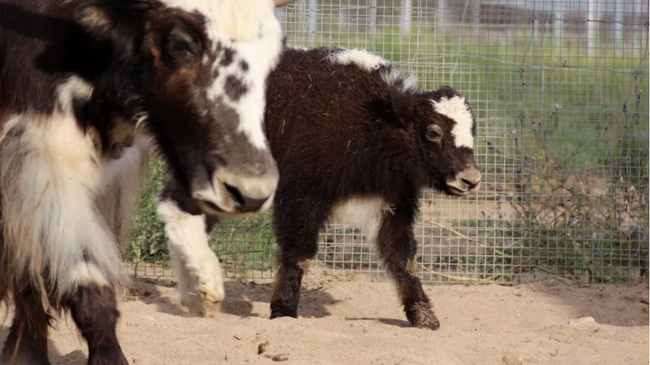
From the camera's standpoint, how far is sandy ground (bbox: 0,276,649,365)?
18.4 ft

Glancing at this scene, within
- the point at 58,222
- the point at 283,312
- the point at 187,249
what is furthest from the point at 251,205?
the point at 283,312

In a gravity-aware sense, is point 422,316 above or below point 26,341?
below

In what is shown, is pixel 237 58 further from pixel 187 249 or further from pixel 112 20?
pixel 187 249

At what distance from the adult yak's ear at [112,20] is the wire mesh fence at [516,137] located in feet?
18.3

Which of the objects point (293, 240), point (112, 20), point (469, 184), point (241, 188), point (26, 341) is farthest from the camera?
point (469, 184)

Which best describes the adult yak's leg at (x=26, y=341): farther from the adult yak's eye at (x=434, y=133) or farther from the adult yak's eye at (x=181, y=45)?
the adult yak's eye at (x=434, y=133)

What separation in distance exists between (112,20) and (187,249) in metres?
3.13

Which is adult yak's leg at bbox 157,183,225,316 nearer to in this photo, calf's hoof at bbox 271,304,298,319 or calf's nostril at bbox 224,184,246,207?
calf's hoof at bbox 271,304,298,319

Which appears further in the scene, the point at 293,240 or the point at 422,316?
the point at 293,240

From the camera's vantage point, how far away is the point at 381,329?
→ 6.95m

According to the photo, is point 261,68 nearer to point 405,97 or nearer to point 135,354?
point 135,354

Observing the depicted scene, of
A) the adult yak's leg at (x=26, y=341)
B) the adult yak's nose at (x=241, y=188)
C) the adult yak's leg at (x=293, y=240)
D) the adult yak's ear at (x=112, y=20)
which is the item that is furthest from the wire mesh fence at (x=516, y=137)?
the adult yak's nose at (x=241, y=188)

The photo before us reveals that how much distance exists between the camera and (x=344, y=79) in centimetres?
805

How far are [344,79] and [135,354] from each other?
336 centimetres
